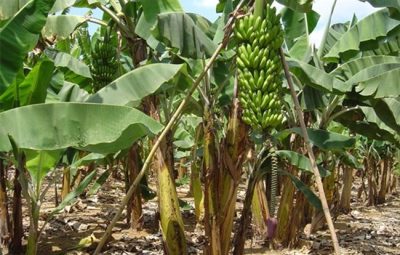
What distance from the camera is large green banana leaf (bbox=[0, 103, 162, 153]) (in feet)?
9.19

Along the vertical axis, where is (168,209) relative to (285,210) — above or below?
above

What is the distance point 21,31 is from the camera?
316cm

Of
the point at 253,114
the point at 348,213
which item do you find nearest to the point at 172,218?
the point at 253,114

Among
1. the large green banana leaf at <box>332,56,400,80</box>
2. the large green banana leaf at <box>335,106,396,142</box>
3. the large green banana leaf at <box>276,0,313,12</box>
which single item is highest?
the large green banana leaf at <box>276,0,313,12</box>

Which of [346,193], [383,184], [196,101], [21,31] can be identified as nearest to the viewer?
[21,31]


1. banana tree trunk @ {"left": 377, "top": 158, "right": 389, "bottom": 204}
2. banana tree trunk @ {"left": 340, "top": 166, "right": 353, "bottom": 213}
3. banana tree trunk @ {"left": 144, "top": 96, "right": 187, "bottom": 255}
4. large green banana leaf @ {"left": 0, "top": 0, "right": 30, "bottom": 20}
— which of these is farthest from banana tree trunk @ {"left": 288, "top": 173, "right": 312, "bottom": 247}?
banana tree trunk @ {"left": 377, "top": 158, "right": 389, "bottom": 204}

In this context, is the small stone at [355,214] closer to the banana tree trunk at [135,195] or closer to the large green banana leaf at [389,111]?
the banana tree trunk at [135,195]

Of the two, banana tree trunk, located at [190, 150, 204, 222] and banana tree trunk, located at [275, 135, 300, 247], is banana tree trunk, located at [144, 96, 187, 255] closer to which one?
banana tree trunk, located at [275, 135, 300, 247]

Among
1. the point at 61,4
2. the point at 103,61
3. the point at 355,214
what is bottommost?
the point at 355,214

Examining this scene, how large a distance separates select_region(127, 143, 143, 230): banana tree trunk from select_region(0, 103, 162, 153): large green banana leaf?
3.15 meters

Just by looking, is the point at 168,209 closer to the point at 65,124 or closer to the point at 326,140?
the point at 326,140

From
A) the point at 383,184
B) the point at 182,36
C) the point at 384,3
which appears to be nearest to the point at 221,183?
the point at 182,36

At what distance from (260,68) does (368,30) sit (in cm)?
264

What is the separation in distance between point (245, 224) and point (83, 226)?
337 centimetres
